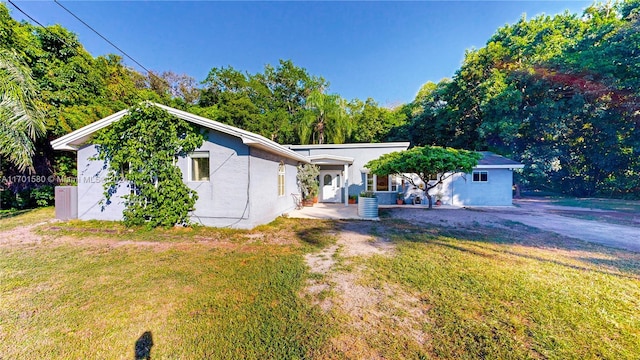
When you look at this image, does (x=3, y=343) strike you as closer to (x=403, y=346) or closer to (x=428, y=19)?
(x=403, y=346)

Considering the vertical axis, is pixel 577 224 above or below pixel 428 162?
below

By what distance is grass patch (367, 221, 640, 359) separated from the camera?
233cm

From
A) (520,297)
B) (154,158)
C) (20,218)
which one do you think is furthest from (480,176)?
(20,218)

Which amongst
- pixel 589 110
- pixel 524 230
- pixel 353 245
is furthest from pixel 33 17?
pixel 589 110

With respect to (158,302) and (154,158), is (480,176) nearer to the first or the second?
(158,302)

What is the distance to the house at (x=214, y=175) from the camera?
7.05 metres

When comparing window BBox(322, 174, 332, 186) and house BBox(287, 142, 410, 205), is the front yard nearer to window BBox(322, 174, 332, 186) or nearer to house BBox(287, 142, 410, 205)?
house BBox(287, 142, 410, 205)

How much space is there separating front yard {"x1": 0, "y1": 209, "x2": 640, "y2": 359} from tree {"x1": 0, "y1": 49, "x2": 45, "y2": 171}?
4.37 meters

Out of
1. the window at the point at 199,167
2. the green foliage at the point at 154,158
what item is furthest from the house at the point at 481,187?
the green foliage at the point at 154,158

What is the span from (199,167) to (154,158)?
135 cm

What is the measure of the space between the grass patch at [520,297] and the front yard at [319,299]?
0.06ft

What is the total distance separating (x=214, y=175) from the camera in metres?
7.29

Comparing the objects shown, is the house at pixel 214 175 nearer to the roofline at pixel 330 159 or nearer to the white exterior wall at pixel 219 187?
the white exterior wall at pixel 219 187

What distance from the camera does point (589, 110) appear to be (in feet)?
48.7
